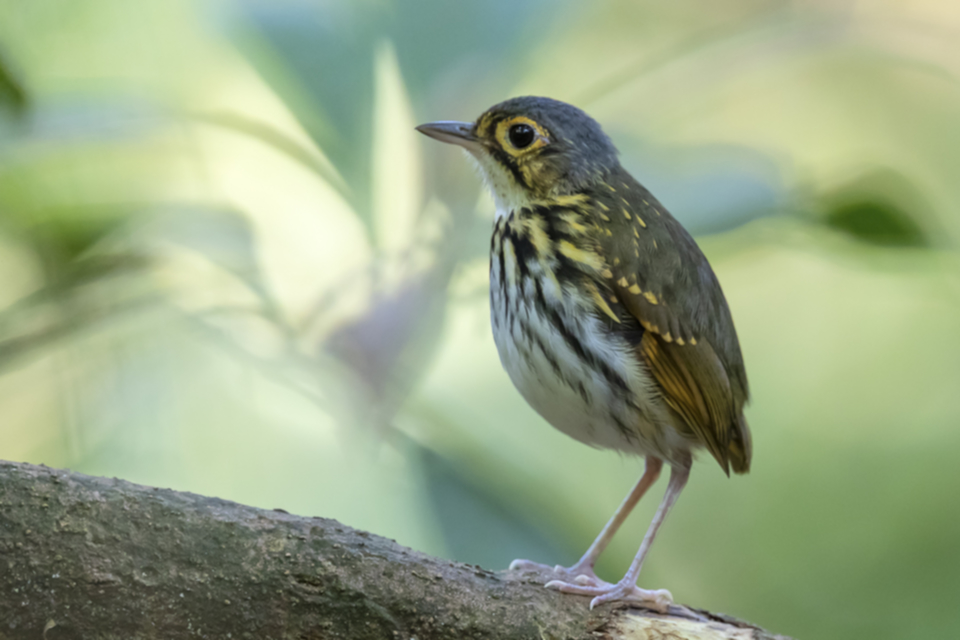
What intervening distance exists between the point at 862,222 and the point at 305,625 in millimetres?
2734

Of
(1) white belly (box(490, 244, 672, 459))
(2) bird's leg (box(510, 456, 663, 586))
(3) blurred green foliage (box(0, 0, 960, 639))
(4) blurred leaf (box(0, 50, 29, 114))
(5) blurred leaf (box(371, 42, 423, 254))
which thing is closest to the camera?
(1) white belly (box(490, 244, 672, 459))

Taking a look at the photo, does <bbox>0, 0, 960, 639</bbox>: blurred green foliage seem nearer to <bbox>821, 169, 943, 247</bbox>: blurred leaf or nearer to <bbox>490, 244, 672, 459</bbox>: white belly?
<bbox>821, 169, 943, 247</bbox>: blurred leaf

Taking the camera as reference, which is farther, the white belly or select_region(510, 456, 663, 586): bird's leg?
select_region(510, 456, 663, 586): bird's leg

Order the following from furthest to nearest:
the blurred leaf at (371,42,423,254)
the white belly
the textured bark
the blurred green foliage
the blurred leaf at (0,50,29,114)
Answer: the blurred leaf at (371,42,423,254), the blurred green foliage, the blurred leaf at (0,50,29,114), the white belly, the textured bark

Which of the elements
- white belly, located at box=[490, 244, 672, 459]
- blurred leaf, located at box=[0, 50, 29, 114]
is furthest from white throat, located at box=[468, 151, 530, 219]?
blurred leaf, located at box=[0, 50, 29, 114]

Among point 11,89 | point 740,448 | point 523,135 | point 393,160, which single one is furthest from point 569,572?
point 11,89

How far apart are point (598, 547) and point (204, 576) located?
40.9 inches

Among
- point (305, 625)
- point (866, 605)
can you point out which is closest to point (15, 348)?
point (305, 625)

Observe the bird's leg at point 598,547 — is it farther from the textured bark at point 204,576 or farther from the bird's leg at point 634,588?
the textured bark at point 204,576

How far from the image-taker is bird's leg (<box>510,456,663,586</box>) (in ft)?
5.42

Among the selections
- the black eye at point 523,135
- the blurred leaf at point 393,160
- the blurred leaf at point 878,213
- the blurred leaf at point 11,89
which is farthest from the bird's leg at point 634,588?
the blurred leaf at point 11,89

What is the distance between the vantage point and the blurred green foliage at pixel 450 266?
108 inches

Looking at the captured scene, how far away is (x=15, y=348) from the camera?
2.67 meters

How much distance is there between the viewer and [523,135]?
5.56 feet
